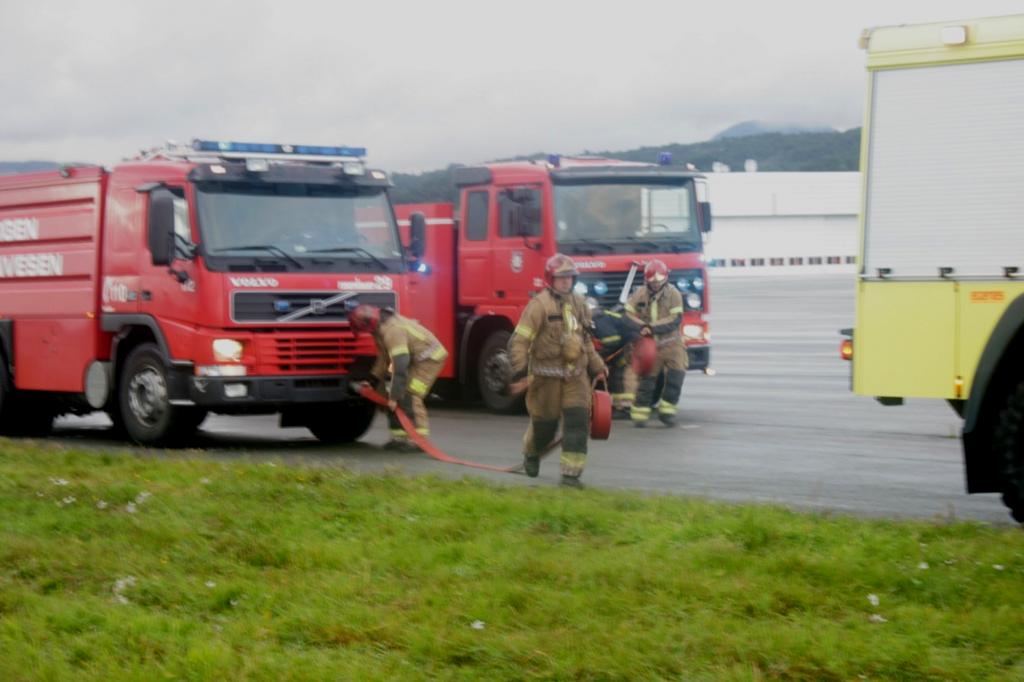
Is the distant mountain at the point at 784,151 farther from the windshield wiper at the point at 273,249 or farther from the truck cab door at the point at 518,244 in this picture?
the windshield wiper at the point at 273,249

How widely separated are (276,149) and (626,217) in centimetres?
476

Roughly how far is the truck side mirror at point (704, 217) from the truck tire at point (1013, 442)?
9.99 metres

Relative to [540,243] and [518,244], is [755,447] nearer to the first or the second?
[540,243]

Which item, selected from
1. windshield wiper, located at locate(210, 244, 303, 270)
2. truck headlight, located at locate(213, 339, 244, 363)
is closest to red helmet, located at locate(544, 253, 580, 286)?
windshield wiper, located at locate(210, 244, 303, 270)

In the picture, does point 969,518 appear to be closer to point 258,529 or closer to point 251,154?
point 258,529

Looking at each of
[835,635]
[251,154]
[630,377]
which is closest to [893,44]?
[835,635]

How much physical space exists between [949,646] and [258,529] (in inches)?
169

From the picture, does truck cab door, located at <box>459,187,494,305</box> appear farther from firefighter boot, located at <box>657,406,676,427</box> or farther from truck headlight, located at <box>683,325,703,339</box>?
firefighter boot, located at <box>657,406,676,427</box>

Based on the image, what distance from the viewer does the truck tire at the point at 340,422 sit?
15.2 m

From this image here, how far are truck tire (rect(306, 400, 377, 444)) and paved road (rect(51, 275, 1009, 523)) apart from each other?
0.65 feet

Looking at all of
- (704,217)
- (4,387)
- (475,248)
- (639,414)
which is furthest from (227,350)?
(704,217)

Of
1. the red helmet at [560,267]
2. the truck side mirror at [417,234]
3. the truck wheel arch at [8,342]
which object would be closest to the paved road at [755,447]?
the truck wheel arch at [8,342]

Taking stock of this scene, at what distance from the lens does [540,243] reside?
17.3m

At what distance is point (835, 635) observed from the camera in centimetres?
584
